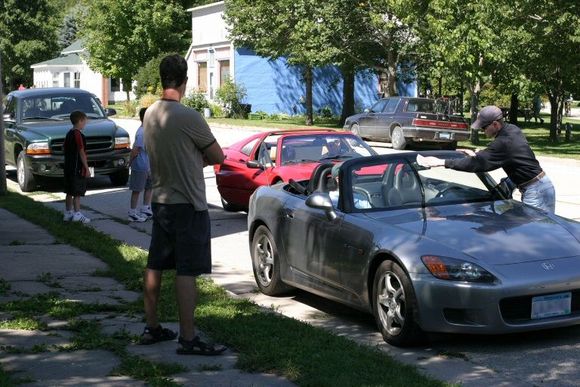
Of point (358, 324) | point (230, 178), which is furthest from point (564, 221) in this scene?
point (230, 178)

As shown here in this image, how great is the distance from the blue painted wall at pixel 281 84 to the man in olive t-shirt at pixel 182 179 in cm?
4506

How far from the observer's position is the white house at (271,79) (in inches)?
2025

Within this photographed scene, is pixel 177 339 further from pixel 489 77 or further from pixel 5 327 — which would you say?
pixel 489 77

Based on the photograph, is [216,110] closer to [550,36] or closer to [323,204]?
[550,36]

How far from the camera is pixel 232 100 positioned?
4925 cm

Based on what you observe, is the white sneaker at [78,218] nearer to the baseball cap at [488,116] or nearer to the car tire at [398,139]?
the baseball cap at [488,116]

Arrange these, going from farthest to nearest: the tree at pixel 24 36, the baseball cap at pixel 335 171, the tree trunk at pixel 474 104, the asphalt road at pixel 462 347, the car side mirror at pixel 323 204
→ the tree at pixel 24 36
the tree trunk at pixel 474 104
the baseball cap at pixel 335 171
the car side mirror at pixel 323 204
the asphalt road at pixel 462 347

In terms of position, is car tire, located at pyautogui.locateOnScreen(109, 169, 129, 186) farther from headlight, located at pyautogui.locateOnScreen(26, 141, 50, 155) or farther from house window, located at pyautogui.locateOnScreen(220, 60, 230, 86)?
house window, located at pyautogui.locateOnScreen(220, 60, 230, 86)

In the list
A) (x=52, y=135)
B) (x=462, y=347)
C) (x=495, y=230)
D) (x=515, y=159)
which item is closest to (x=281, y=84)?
(x=52, y=135)

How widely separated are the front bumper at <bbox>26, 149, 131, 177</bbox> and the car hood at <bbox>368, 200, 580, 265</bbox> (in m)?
11.7

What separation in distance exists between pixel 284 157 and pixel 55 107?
7845mm

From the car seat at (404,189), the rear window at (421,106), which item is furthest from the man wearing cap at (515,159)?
the rear window at (421,106)

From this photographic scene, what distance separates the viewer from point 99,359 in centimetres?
604

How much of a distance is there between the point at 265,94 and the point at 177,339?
150 feet
